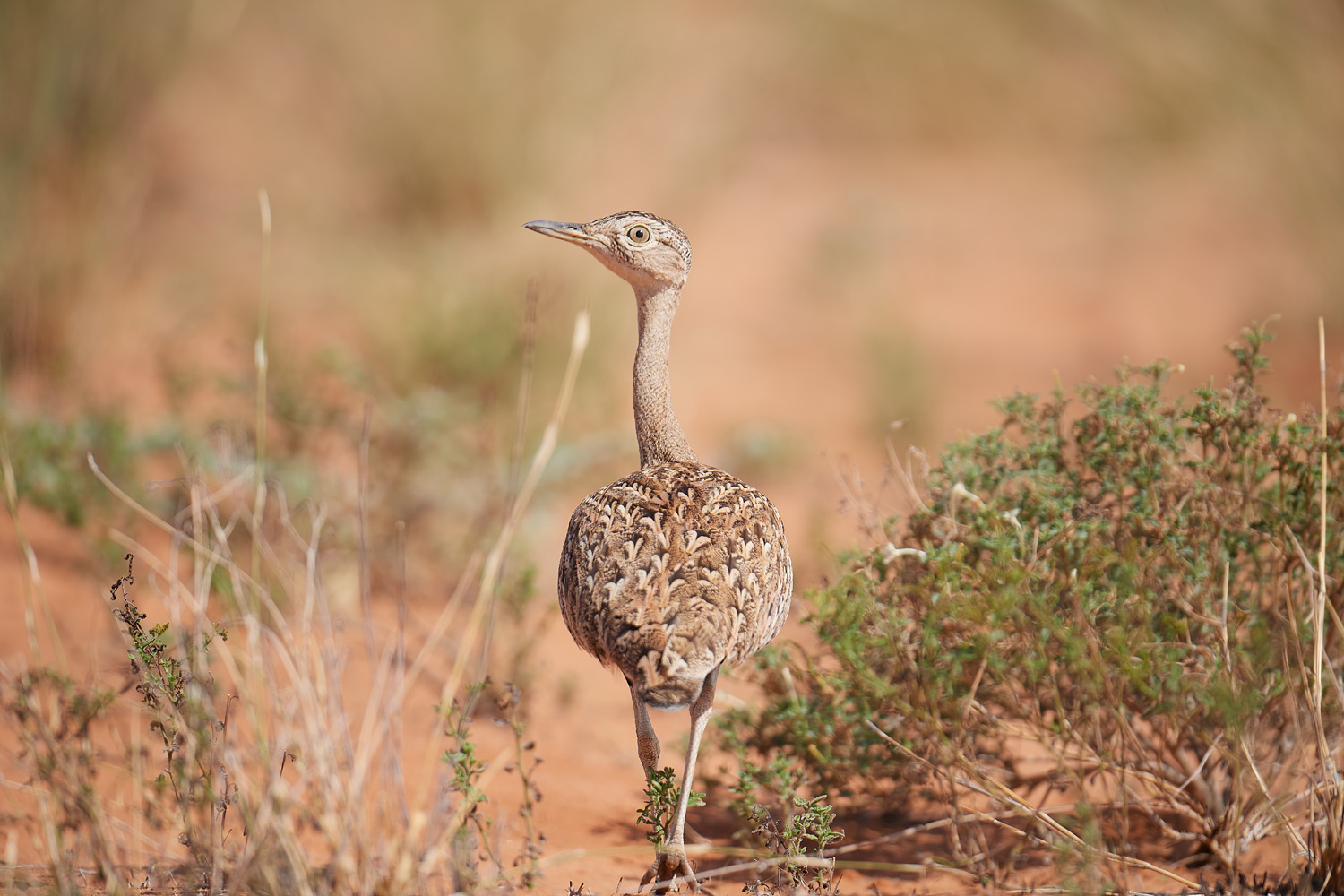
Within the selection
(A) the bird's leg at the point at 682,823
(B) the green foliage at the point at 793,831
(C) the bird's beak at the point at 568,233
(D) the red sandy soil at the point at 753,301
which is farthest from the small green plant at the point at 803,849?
(C) the bird's beak at the point at 568,233

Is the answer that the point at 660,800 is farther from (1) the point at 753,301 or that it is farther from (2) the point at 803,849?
(1) the point at 753,301

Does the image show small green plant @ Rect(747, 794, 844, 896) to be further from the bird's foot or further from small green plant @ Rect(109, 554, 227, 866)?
small green plant @ Rect(109, 554, 227, 866)

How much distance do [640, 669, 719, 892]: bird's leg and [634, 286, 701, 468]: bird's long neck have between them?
89cm

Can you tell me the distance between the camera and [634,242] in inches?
149

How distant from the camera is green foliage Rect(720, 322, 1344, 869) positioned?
2.93m

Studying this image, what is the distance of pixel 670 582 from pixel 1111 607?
127 centimetres

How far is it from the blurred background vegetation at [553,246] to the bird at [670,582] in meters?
1.24

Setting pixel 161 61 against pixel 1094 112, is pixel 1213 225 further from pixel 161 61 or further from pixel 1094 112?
pixel 161 61

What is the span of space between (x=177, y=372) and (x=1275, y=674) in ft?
18.9

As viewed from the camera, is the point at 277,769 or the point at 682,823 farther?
the point at 682,823

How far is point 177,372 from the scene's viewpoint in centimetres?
628

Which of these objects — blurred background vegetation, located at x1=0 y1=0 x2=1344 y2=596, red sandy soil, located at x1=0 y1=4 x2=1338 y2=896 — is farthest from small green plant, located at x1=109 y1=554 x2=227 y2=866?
red sandy soil, located at x1=0 y1=4 x2=1338 y2=896

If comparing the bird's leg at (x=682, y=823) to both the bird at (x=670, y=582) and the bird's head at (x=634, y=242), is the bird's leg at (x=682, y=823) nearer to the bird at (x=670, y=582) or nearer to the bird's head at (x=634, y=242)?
the bird at (x=670, y=582)

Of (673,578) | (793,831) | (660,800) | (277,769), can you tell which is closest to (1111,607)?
(793,831)
